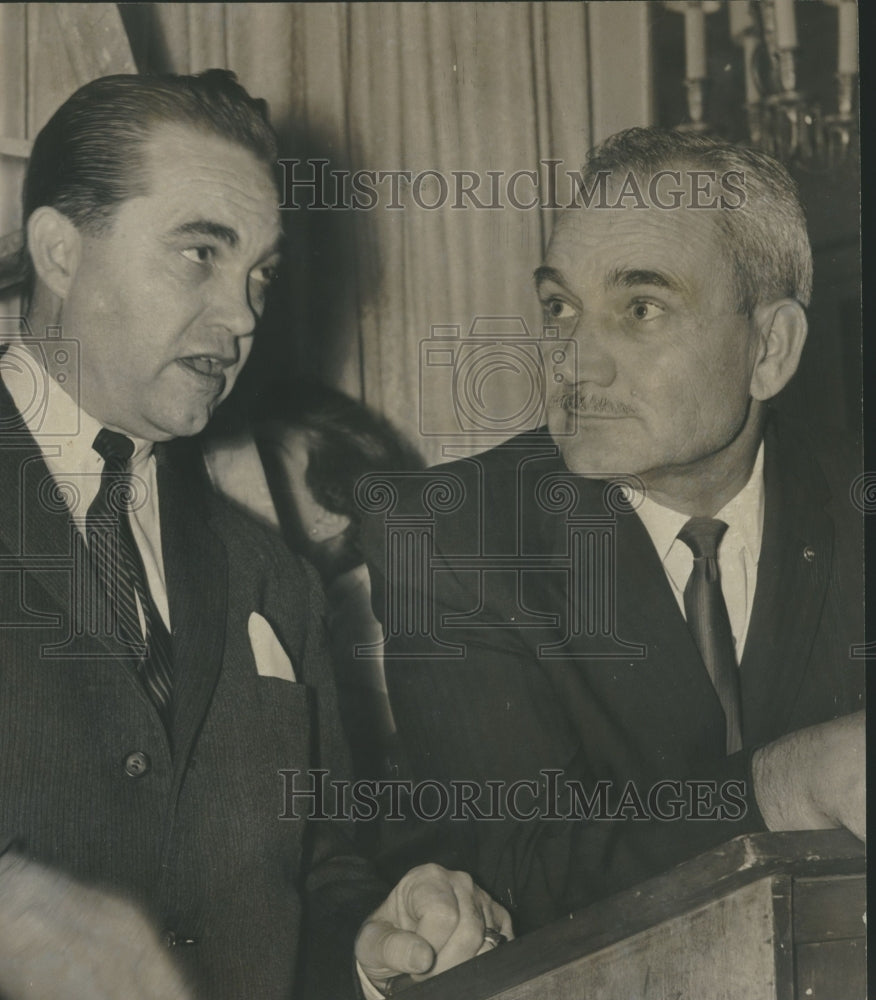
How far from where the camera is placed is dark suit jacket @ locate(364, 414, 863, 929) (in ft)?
9.04

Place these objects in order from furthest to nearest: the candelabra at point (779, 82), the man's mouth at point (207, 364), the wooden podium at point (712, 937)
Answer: the candelabra at point (779, 82)
the man's mouth at point (207, 364)
the wooden podium at point (712, 937)

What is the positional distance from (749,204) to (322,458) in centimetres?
108

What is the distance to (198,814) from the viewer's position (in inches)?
102

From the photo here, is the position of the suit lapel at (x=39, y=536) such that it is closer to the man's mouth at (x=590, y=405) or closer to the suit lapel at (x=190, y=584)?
the suit lapel at (x=190, y=584)

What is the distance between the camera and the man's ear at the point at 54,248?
271cm

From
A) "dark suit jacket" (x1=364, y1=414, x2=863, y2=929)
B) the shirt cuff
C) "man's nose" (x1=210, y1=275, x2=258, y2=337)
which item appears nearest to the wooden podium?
the shirt cuff

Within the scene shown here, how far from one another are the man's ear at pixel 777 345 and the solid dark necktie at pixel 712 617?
1.06ft

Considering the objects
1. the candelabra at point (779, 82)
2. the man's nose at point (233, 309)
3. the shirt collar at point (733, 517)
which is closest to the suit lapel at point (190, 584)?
the man's nose at point (233, 309)

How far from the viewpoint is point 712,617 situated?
286cm

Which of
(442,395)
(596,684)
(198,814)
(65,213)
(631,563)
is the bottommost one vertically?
(198,814)

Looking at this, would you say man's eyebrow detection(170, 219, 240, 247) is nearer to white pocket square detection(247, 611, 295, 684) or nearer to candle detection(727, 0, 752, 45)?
white pocket square detection(247, 611, 295, 684)

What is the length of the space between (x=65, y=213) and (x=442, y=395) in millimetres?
856

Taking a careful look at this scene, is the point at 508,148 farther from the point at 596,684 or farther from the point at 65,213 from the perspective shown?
the point at 596,684

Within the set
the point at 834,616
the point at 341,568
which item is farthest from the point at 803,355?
the point at 341,568
